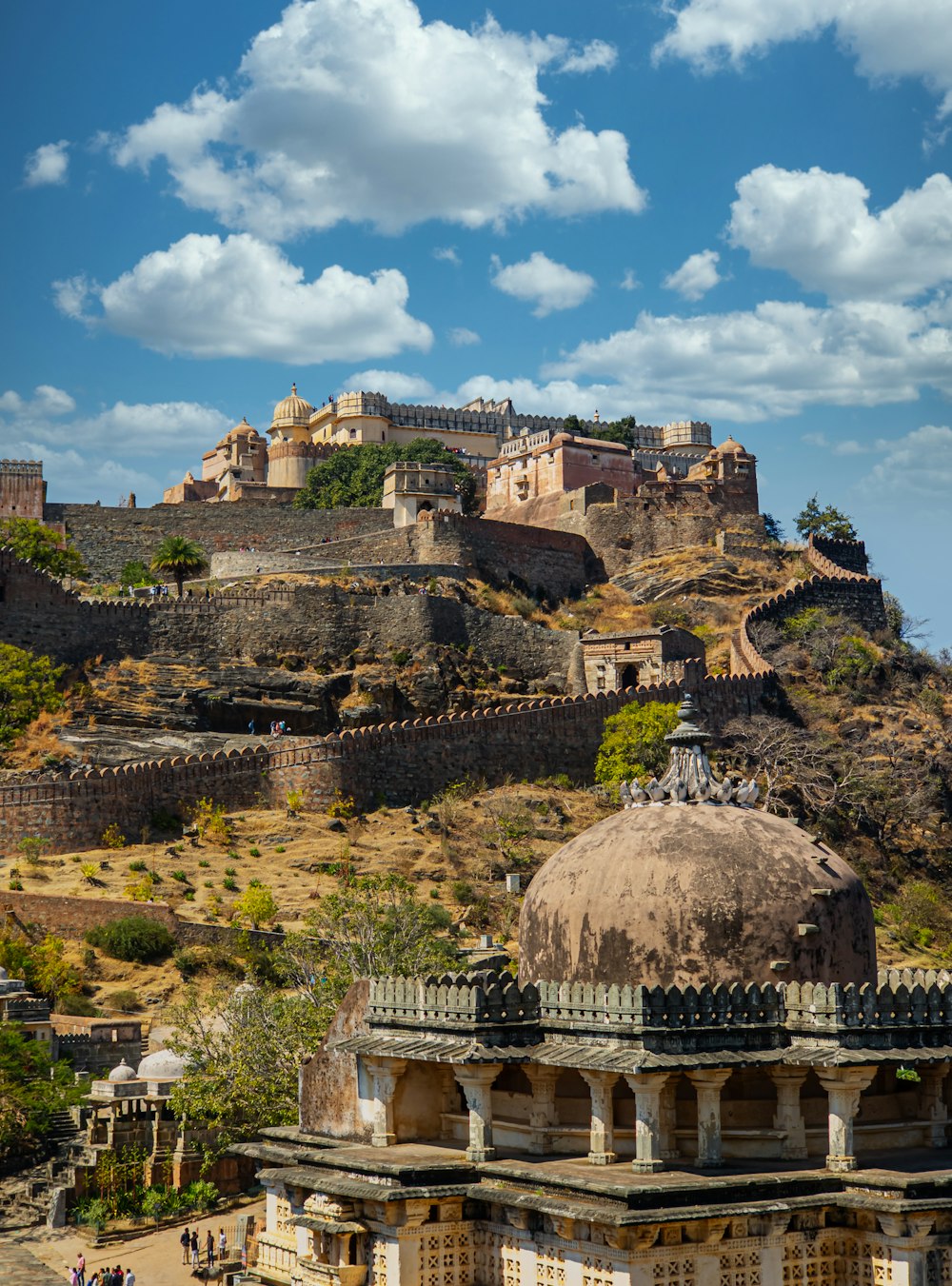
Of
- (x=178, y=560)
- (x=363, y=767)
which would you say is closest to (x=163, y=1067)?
(x=363, y=767)

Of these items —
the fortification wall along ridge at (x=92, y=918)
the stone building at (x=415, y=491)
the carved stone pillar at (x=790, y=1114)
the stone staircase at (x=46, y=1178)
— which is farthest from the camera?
the stone building at (x=415, y=491)

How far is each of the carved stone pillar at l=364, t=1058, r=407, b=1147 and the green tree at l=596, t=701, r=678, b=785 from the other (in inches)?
1169

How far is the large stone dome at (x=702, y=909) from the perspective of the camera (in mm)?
20438

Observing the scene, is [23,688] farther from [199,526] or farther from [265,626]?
[199,526]

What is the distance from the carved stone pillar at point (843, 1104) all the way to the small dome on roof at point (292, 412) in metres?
69.6

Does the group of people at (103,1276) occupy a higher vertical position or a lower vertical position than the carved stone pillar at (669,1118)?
lower

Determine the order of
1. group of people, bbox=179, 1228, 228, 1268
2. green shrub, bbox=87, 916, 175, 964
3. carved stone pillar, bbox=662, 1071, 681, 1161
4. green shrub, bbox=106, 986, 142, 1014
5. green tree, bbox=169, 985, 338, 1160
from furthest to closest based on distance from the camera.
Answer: green shrub, bbox=87, 916, 175, 964, green shrub, bbox=106, 986, 142, 1014, green tree, bbox=169, 985, 338, 1160, group of people, bbox=179, 1228, 228, 1268, carved stone pillar, bbox=662, 1071, 681, 1161

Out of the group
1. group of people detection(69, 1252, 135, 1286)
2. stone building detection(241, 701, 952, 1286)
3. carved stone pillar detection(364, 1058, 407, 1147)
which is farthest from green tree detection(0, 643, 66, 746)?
carved stone pillar detection(364, 1058, 407, 1147)

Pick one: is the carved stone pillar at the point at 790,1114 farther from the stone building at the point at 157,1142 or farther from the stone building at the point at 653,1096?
the stone building at the point at 157,1142

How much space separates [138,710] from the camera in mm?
52188

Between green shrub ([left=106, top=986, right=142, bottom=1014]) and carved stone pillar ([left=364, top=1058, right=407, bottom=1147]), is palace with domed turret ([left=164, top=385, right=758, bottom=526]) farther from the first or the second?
carved stone pillar ([left=364, top=1058, right=407, bottom=1147])

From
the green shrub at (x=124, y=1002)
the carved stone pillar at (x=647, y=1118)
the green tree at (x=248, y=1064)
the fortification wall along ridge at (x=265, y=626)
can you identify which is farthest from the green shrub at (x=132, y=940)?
the carved stone pillar at (x=647, y=1118)

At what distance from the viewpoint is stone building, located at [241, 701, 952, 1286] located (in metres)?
18.4

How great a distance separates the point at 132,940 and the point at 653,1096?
74.3 feet
